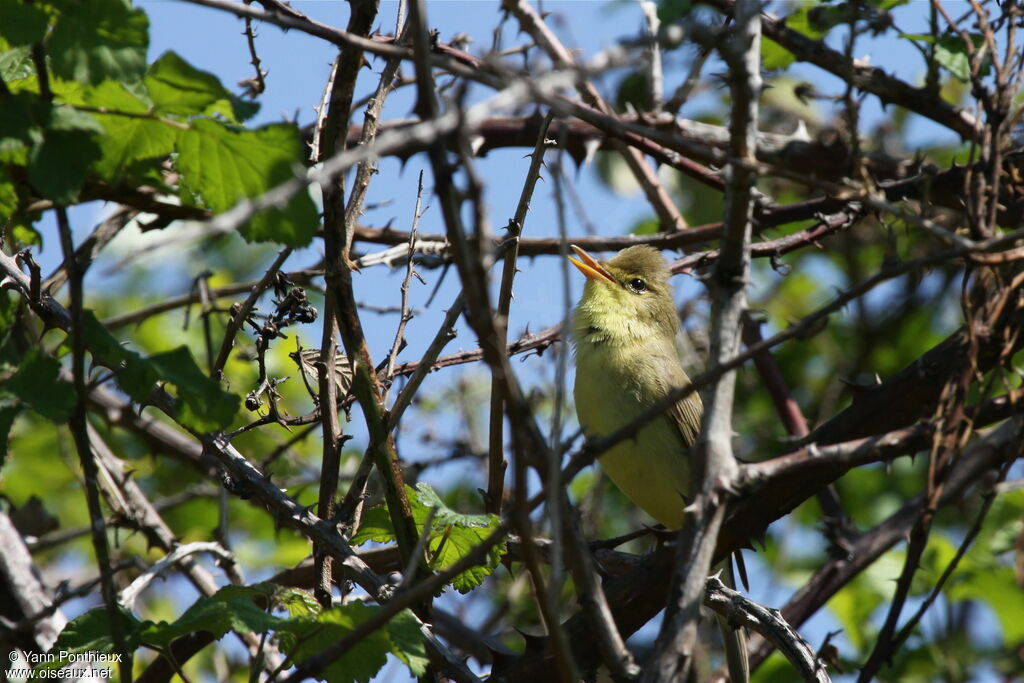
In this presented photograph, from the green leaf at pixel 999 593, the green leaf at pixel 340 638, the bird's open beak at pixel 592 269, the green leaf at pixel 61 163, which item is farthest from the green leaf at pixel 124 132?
the green leaf at pixel 999 593

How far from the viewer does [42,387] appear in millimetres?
2043

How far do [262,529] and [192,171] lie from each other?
4096mm

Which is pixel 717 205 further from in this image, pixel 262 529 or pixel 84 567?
pixel 84 567

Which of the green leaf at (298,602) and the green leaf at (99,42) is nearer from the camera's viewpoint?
the green leaf at (99,42)

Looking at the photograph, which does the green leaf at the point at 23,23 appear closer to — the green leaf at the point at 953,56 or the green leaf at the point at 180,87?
the green leaf at the point at 180,87

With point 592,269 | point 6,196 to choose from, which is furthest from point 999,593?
point 6,196

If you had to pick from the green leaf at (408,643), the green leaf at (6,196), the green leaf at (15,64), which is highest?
the green leaf at (15,64)

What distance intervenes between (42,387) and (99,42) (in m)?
0.69

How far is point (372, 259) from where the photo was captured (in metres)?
3.72

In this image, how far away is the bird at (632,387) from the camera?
14.6ft

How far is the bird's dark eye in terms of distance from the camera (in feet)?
16.8

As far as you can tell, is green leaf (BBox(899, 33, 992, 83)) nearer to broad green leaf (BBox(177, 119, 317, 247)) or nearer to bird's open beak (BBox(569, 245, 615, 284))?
bird's open beak (BBox(569, 245, 615, 284))

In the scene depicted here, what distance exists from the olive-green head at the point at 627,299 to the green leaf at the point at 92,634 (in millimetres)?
2765

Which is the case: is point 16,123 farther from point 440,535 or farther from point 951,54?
point 951,54
